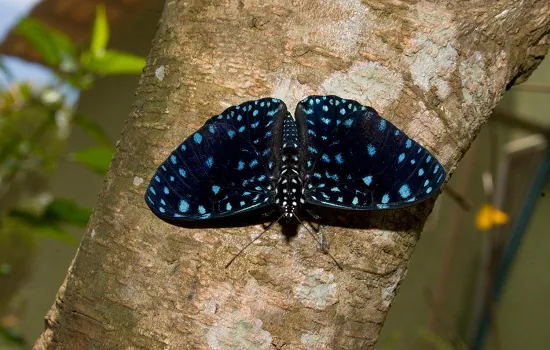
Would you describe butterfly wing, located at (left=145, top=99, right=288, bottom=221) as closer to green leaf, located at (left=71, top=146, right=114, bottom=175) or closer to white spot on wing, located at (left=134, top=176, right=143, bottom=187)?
white spot on wing, located at (left=134, top=176, right=143, bottom=187)

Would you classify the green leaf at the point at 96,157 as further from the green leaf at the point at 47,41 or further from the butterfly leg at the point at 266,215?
the butterfly leg at the point at 266,215

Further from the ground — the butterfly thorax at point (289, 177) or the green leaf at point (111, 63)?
the green leaf at point (111, 63)

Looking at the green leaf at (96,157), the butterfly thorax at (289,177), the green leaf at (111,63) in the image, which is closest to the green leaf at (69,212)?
the green leaf at (96,157)

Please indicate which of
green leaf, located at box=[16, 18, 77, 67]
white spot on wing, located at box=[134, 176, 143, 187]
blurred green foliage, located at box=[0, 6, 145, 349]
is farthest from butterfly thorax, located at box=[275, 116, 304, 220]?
green leaf, located at box=[16, 18, 77, 67]

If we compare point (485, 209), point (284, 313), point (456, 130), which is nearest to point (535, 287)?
point (485, 209)

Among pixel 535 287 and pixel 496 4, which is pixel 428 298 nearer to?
pixel 535 287

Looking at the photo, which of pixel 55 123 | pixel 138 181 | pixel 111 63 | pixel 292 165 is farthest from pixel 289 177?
pixel 55 123
